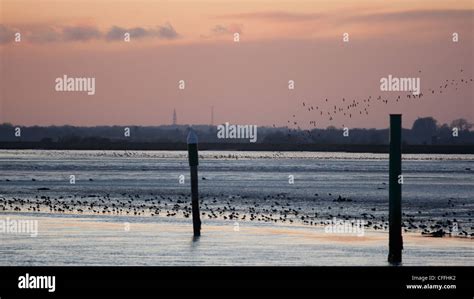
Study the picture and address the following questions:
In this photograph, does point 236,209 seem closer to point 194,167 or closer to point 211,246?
point 194,167

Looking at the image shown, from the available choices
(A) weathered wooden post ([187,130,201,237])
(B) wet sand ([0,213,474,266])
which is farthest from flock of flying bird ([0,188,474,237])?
(A) weathered wooden post ([187,130,201,237])

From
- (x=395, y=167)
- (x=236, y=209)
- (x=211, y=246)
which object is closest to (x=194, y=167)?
(x=211, y=246)

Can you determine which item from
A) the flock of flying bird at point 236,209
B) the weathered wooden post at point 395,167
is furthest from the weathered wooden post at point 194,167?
the weathered wooden post at point 395,167

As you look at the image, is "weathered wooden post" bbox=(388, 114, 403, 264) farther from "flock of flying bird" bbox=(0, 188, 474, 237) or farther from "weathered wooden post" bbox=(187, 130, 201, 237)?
"flock of flying bird" bbox=(0, 188, 474, 237)


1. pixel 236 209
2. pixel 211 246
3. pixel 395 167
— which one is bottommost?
pixel 211 246

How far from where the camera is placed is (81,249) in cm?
3008

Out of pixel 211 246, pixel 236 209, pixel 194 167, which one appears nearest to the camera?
pixel 211 246

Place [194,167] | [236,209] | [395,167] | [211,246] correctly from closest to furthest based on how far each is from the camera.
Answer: [395,167]
[211,246]
[194,167]
[236,209]

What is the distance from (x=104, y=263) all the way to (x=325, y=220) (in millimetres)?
16962

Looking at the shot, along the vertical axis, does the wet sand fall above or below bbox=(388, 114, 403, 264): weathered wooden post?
below

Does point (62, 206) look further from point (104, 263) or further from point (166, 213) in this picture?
point (104, 263)

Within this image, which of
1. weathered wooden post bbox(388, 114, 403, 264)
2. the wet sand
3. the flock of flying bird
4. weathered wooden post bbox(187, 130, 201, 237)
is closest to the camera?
weathered wooden post bbox(388, 114, 403, 264)

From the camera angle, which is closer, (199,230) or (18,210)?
(199,230)
